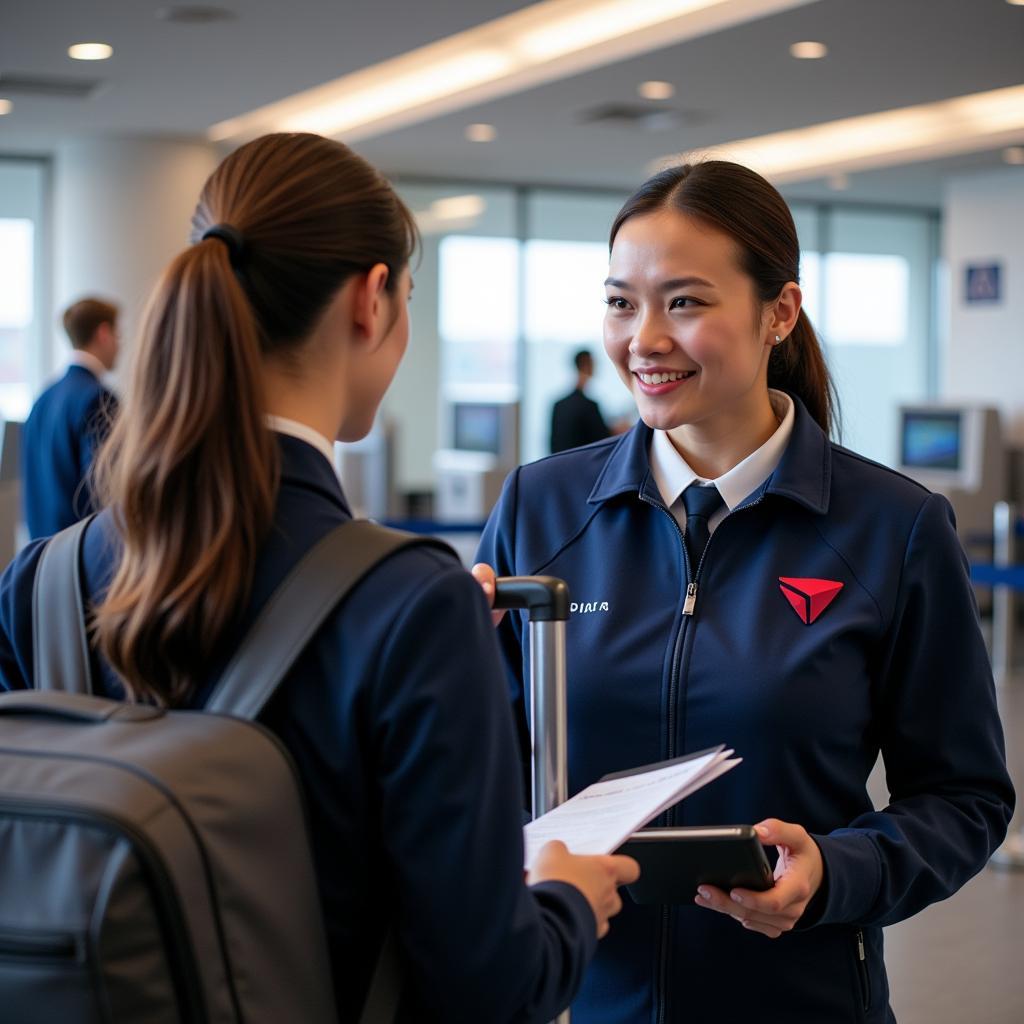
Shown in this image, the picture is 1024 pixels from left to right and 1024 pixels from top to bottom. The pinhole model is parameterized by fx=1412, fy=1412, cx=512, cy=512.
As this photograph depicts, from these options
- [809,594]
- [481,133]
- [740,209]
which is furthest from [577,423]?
[809,594]

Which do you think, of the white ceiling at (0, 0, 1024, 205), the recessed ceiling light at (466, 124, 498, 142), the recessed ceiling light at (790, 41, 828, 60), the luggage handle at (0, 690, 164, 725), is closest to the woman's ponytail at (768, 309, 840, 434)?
the luggage handle at (0, 690, 164, 725)

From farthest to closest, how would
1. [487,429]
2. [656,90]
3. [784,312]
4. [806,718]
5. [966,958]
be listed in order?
[487,429] < [656,90] < [966,958] < [784,312] < [806,718]

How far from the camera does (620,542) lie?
65.1 inches

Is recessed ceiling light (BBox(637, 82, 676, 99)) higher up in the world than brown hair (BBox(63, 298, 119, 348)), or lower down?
higher up

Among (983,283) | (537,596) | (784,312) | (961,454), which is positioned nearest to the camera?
(537,596)

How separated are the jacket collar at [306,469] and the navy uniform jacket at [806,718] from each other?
22.0 inches

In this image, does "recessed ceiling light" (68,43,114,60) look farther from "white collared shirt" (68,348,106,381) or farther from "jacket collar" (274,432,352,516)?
"jacket collar" (274,432,352,516)

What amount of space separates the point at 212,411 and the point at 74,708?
0.77 feet

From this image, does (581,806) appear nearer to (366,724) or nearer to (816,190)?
(366,724)

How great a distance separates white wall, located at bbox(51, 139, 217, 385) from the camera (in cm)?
988

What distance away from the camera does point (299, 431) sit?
1.11 meters

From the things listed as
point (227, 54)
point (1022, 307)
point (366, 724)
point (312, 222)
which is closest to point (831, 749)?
point (366, 724)

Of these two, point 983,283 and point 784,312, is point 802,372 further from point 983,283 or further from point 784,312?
point 983,283

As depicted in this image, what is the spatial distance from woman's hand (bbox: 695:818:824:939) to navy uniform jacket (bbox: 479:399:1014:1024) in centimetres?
8
